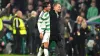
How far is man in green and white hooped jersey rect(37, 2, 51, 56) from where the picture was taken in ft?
37.8

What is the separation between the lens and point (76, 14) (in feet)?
40.2

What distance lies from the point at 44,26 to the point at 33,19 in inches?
25.9

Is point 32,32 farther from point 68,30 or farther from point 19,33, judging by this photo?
point 68,30

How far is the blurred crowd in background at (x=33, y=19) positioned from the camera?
1222cm

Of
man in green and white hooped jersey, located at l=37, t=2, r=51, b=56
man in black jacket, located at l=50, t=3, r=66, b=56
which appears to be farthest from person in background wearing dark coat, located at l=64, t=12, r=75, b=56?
man in green and white hooped jersey, located at l=37, t=2, r=51, b=56

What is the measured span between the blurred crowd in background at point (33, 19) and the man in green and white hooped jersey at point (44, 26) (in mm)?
257

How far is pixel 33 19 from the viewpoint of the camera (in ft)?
40.3

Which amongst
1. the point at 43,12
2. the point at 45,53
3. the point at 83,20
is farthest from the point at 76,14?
the point at 45,53

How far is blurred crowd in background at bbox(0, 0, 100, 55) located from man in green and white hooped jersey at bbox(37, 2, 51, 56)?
0.84 feet

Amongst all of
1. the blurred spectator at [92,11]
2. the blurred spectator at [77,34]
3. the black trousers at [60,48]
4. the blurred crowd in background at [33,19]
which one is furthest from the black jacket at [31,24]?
the blurred spectator at [92,11]

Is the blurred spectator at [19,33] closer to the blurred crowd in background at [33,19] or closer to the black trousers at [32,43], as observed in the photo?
the blurred crowd in background at [33,19]

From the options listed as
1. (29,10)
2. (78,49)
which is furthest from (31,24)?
(78,49)

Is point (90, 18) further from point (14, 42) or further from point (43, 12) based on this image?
point (14, 42)

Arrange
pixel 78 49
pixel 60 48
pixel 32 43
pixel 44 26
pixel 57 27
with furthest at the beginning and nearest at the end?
1. pixel 32 43
2. pixel 78 49
3. pixel 44 26
4. pixel 57 27
5. pixel 60 48
